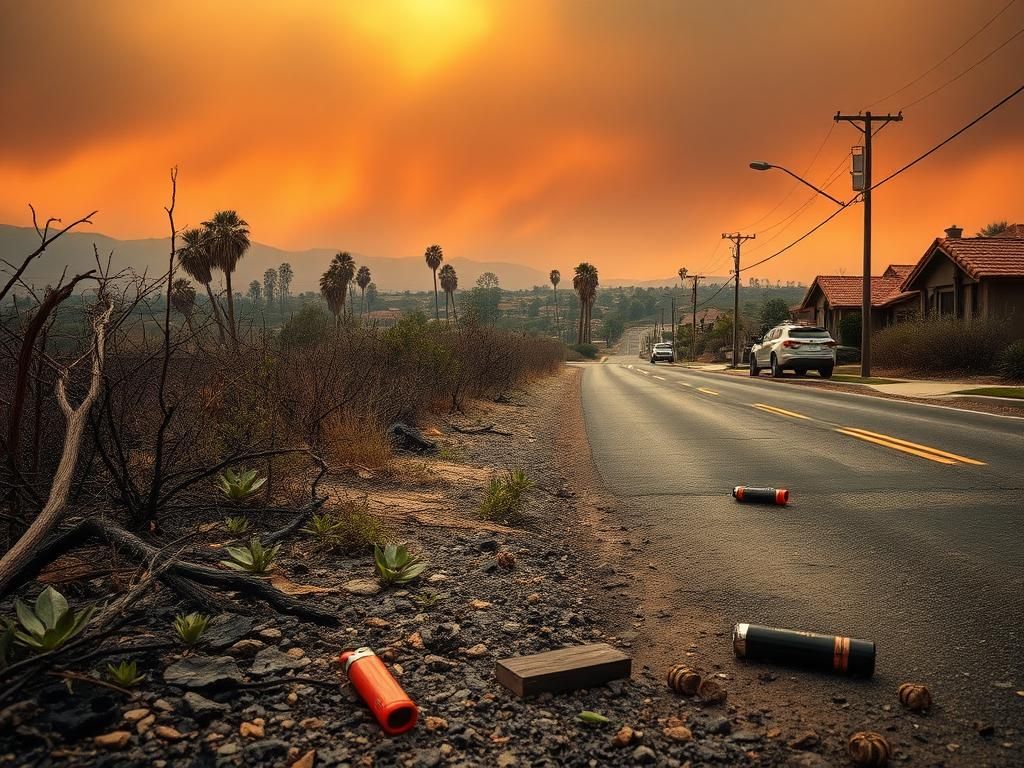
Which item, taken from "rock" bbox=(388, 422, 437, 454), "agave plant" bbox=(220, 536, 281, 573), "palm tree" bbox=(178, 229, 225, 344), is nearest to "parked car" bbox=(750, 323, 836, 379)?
"rock" bbox=(388, 422, 437, 454)

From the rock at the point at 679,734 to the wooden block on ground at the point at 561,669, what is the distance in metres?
0.46

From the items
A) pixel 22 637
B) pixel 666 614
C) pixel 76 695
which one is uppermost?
pixel 22 637

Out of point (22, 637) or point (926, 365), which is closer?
point (22, 637)

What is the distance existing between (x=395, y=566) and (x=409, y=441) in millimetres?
5681

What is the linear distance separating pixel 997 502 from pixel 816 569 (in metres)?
3.15

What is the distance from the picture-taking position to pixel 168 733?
2.80m

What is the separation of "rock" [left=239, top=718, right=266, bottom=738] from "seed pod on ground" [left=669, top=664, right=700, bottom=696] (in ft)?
6.05

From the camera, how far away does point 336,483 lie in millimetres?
7441

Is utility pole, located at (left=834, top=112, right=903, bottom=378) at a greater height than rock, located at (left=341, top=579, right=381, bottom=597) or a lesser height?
greater

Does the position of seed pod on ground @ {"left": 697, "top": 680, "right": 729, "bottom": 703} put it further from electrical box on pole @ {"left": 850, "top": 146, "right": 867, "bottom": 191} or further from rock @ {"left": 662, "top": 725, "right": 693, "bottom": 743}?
electrical box on pole @ {"left": 850, "top": 146, "right": 867, "bottom": 191}

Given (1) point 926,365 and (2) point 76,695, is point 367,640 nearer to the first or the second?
(2) point 76,695

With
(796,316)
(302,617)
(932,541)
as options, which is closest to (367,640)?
(302,617)

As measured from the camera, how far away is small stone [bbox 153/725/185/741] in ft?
9.17

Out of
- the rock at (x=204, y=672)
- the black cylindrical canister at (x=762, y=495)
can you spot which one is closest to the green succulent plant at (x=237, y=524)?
the rock at (x=204, y=672)
